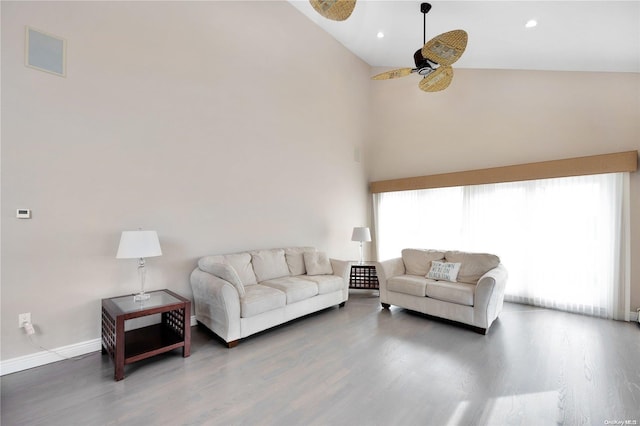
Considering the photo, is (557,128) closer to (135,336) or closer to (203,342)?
(203,342)

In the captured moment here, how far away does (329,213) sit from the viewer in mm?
5414

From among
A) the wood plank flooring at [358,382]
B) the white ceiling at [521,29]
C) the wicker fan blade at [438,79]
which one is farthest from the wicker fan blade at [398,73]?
the wood plank flooring at [358,382]

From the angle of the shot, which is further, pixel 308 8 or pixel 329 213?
pixel 329 213

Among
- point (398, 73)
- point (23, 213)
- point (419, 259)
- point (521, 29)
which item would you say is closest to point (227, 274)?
point (23, 213)

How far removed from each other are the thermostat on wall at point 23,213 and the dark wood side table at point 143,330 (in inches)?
39.4

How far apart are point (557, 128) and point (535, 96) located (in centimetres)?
61

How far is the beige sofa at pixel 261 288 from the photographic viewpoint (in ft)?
9.56

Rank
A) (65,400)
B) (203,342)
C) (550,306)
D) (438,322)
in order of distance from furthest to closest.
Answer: (550,306), (438,322), (203,342), (65,400)

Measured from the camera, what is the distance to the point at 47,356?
2512 millimetres

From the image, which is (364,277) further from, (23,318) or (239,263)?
(23,318)

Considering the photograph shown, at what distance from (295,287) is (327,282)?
586 mm

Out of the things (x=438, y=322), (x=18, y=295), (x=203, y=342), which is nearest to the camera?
(x=18, y=295)

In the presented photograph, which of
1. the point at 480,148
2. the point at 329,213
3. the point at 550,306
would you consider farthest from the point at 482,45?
the point at 550,306

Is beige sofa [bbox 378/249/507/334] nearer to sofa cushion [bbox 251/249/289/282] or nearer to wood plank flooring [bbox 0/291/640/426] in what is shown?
wood plank flooring [bbox 0/291/640/426]
